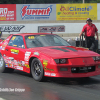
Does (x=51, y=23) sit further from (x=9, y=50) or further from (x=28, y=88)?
(x=28, y=88)

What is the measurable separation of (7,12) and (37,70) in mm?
21125

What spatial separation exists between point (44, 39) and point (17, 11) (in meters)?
19.9

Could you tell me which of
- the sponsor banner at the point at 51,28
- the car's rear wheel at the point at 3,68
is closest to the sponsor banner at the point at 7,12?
the sponsor banner at the point at 51,28

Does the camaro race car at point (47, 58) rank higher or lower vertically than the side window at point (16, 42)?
lower

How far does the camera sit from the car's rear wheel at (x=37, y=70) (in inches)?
242

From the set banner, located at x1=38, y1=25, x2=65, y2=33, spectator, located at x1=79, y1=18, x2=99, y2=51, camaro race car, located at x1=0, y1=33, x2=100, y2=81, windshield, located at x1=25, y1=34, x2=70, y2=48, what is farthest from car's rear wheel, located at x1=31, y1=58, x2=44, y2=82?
banner, located at x1=38, y1=25, x2=65, y2=33

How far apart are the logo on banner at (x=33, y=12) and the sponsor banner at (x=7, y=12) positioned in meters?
0.97

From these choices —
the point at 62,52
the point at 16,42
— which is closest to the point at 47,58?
the point at 62,52

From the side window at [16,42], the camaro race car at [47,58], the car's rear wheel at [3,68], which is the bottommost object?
the car's rear wheel at [3,68]

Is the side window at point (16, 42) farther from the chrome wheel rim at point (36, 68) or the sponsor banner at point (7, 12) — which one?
the sponsor banner at point (7, 12)

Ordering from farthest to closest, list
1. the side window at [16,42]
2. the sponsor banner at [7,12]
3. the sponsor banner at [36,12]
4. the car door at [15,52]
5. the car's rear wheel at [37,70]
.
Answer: the sponsor banner at [36,12]
the sponsor banner at [7,12]
the side window at [16,42]
the car door at [15,52]
the car's rear wheel at [37,70]

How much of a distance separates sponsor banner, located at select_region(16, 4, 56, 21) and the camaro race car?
1911 cm

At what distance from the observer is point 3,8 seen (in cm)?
2638

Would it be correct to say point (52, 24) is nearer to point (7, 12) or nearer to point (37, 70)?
point (7, 12)
